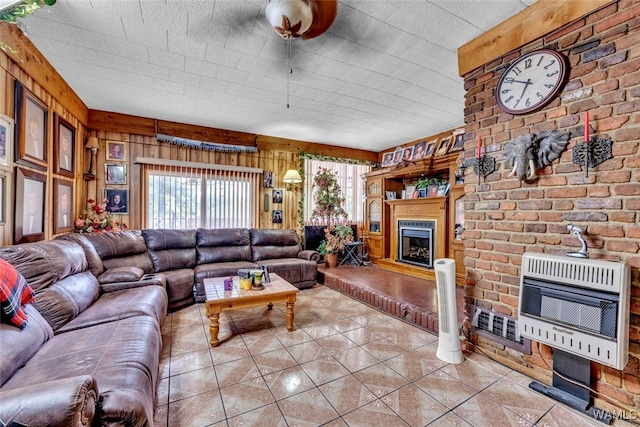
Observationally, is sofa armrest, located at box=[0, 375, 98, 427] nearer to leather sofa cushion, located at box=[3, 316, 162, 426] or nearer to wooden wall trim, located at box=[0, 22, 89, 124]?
leather sofa cushion, located at box=[3, 316, 162, 426]

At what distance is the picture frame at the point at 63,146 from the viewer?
118 inches

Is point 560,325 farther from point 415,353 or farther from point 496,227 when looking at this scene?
point 415,353

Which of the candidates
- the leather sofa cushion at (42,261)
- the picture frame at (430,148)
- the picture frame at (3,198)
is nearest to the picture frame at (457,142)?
the picture frame at (430,148)

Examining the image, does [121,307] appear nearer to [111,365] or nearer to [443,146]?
[111,365]

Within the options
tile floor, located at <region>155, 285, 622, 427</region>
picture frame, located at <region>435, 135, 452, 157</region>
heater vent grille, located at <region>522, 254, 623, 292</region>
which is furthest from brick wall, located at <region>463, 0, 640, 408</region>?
picture frame, located at <region>435, 135, 452, 157</region>

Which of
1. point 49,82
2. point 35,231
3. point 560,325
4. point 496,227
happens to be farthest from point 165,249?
point 560,325

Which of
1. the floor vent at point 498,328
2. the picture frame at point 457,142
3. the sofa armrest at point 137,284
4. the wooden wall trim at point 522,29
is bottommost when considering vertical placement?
the floor vent at point 498,328

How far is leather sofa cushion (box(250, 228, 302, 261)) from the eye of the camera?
4539 millimetres

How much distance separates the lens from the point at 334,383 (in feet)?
6.22

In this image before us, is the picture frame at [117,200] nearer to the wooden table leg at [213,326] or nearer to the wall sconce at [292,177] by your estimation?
the wall sconce at [292,177]

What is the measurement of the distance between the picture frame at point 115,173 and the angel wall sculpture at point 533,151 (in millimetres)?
4923

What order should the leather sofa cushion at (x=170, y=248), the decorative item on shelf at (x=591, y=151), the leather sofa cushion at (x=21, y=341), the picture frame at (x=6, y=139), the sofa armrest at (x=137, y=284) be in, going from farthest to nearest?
the leather sofa cushion at (x=170, y=248) → the sofa armrest at (x=137, y=284) → the picture frame at (x=6, y=139) → the decorative item on shelf at (x=591, y=151) → the leather sofa cushion at (x=21, y=341)

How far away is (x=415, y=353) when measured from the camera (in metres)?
2.29

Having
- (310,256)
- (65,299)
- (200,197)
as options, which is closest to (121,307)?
(65,299)
